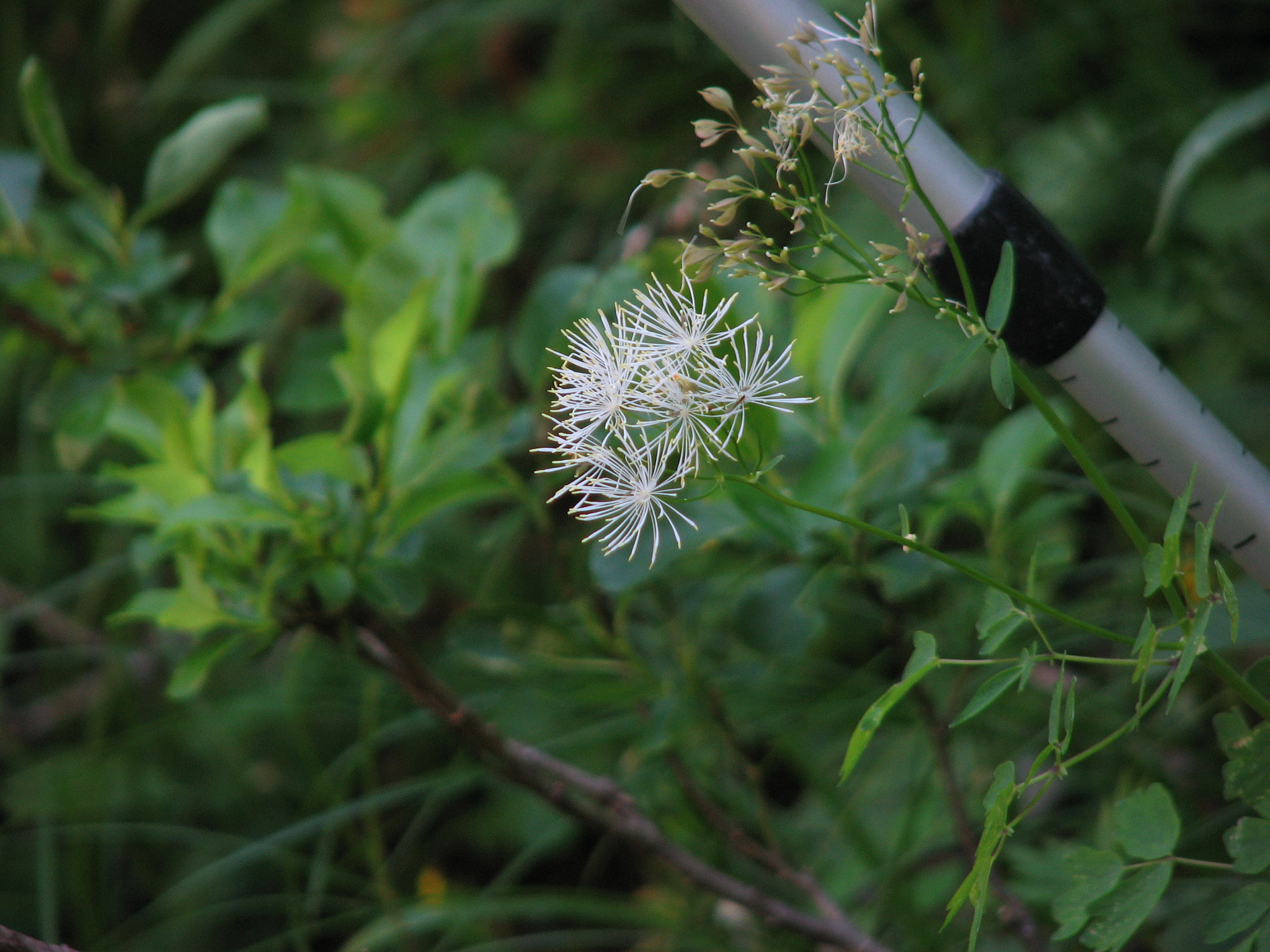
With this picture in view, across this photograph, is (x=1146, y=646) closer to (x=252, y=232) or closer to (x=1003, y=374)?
(x=1003, y=374)

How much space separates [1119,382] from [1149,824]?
0.19m

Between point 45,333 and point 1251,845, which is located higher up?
point 1251,845

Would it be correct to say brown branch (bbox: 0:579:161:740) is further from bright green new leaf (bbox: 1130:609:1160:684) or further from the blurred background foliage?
bright green new leaf (bbox: 1130:609:1160:684)

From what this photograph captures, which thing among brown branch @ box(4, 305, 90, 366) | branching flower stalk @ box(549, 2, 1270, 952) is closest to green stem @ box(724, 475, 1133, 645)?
branching flower stalk @ box(549, 2, 1270, 952)

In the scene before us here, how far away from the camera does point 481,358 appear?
763 mm

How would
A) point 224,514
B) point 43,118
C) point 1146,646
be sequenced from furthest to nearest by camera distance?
point 43,118 → point 224,514 → point 1146,646

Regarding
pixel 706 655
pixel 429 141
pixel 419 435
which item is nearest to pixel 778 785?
pixel 706 655

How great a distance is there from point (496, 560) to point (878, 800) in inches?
18.8

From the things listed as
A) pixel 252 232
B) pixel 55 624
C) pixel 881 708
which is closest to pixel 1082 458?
pixel 881 708

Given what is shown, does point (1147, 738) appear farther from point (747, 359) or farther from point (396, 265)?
point (396, 265)

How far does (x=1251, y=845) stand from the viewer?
0.39m

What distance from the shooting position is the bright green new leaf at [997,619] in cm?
39

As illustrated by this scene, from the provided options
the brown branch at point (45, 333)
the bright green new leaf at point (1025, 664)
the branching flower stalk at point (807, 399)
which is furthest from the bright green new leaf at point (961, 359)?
the brown branch at point (45, 333)

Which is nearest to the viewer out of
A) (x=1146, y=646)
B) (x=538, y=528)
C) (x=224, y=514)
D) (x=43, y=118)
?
(x=1146, y=646)
